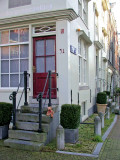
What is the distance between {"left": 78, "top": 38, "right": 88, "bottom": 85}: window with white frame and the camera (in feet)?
31.2

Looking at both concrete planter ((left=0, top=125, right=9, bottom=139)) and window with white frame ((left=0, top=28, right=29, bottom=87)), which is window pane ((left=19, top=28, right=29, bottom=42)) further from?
concrete planter ((left=0, top=125, right=9, bottom=139))

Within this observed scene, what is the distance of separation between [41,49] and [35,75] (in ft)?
3.35

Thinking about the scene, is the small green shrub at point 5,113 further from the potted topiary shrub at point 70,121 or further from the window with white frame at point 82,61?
the window with white frame at point 82,61

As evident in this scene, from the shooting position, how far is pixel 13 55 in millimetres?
7852

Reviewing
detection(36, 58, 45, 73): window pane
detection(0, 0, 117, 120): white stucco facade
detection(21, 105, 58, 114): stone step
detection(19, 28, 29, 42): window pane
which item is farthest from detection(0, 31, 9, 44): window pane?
detection(21, 105, 58, 114): stone step

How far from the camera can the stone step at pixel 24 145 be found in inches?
201

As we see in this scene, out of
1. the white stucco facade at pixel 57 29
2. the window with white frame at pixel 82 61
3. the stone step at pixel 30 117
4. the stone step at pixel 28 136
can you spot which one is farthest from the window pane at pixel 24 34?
the stone step at pixel 28 136

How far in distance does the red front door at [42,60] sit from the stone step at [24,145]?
7.19 ft

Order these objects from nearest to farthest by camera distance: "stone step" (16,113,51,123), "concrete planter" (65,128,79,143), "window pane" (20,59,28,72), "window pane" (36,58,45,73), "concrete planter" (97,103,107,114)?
"concrete planter" (65,128,79,143)
"stone step" (16,113,51,123)
"window pane" (36,58,45,73)
"window pane" (20,59,28,72)
"concrete planter" (97,103,107,114)

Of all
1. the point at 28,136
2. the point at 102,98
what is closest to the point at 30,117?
the point at 28,136

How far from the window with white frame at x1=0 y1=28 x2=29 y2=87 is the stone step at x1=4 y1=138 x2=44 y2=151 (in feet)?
9.30

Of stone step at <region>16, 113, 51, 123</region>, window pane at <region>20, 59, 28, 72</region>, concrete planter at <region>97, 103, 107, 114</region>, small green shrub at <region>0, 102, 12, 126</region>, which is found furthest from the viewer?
concrete planter at <region>97, 103, 107, 114</region>

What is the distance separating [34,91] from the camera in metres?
7.27

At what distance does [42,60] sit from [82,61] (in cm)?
300
